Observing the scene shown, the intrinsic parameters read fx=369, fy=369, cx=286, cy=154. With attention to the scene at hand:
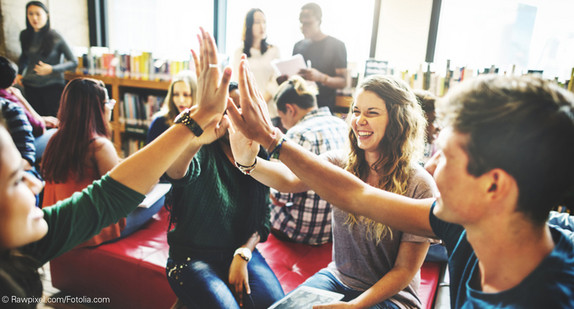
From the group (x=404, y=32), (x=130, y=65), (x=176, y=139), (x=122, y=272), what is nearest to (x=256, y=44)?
(x=404, y=32)

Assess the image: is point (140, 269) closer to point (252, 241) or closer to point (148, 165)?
point (252, 241)

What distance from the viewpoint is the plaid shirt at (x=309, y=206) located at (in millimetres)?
2229

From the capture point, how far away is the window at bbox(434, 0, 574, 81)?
3797mm

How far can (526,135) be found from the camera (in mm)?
720

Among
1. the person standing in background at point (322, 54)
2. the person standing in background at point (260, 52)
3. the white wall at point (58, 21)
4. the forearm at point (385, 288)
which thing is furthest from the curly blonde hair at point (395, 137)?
the white wall at point (58, 21)

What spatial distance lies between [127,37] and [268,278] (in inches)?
206

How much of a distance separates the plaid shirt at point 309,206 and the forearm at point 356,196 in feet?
3.24

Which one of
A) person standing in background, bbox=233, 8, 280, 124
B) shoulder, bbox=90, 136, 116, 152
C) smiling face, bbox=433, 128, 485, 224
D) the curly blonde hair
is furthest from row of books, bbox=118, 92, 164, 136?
smiling face, bbox=433, 128, 485, 224

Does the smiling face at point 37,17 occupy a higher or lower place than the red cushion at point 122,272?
higher

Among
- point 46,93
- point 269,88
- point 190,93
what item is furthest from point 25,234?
point 46,93

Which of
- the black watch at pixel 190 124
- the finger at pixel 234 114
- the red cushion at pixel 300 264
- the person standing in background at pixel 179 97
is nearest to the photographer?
the black watch at pixel 190 124

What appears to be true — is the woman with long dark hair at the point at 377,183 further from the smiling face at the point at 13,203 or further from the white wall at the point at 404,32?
the white wall at the point at 404,32

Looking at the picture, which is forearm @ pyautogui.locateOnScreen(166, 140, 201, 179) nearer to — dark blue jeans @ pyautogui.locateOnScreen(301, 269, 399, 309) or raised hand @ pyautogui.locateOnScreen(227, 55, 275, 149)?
raised hand @ pyautogui.locateOnScreen(227, 55, 275, 149)

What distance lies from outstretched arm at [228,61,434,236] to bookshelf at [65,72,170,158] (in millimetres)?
3744
